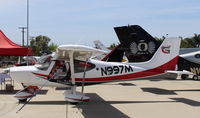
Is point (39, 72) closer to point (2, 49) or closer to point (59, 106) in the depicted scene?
point (59, 106)

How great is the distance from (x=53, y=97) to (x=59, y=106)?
212 cm

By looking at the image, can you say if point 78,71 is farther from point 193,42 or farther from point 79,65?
point 193,42

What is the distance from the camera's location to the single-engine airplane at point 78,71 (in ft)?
32.8

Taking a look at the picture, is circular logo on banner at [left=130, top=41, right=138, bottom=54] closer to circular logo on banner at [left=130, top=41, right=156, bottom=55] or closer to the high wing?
circular logo on banner at [left=130, top=41, right=156, bottom=55]

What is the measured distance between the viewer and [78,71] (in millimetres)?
10539

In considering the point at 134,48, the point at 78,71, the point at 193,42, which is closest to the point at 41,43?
the point at 193,42

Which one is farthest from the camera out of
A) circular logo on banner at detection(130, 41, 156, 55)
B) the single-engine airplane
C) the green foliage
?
the green foliage

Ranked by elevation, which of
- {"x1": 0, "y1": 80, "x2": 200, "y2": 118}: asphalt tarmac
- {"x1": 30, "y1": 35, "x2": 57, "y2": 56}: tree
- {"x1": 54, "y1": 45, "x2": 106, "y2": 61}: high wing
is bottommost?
{"x1": 0, "y1": 80, "x2": 200, "y2": 118}: asphalt tarmac

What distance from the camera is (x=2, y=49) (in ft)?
41.2

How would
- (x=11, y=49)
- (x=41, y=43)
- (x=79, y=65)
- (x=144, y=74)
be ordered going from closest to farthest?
(x=79, y=65) → (x=144, y=74) → (x=11, y=49) → (x=41, y=43)

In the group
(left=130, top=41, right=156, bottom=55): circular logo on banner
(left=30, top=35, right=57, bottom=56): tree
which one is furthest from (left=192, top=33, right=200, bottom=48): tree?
(left=130, top=41, right=156, bottom=55): circular logo on banner

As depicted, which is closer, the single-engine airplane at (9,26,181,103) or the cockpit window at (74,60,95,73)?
the single-engine airplane at (9,26,181,103)

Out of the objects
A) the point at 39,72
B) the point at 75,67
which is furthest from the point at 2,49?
the point at 75,67

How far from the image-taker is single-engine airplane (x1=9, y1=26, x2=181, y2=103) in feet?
32.8
